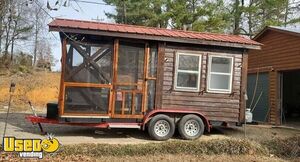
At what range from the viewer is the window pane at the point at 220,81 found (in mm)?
10680

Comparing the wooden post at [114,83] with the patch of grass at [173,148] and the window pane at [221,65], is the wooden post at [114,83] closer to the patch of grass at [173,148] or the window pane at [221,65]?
the patch of grass at [173,148]

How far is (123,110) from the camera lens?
9969 mm

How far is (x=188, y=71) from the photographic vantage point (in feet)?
34.6

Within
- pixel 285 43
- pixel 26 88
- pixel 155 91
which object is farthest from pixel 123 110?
pixel 26 88

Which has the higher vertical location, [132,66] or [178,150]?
[132,66]

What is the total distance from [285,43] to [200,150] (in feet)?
26.3

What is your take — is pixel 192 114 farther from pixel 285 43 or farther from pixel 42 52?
pixel 42 52

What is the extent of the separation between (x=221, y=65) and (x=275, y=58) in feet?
18.7

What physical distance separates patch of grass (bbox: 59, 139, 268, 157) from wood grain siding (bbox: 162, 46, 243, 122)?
4.54 ft

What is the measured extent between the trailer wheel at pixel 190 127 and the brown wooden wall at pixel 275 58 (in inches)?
229

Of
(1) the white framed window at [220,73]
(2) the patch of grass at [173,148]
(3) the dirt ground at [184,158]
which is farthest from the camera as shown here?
(1) the white framed window at [220,73]

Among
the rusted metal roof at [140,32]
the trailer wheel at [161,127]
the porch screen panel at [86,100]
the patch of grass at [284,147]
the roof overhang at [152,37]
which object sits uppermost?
the rusted metal roof at [140,32]

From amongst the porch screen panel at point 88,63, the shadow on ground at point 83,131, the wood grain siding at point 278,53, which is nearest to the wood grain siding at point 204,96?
the shadow on ground at point 83,131

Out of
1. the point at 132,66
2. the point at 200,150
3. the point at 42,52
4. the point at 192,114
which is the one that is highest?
the point at 42,52
